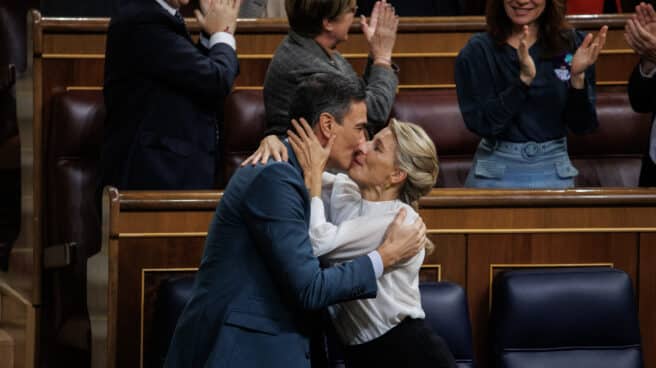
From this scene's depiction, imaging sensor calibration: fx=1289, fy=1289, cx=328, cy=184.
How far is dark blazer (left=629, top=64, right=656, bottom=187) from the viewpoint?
321 centimetres

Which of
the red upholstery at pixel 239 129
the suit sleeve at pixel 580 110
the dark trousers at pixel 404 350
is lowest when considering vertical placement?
the dark trousers at pixel 404 350

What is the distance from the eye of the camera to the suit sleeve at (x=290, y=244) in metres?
2.05

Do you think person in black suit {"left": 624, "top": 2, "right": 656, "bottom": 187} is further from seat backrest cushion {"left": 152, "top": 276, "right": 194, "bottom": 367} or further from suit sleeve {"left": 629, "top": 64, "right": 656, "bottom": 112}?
seat backrest cushion {"left": 152, "top": 276, "right": 194, "bottom": 367}

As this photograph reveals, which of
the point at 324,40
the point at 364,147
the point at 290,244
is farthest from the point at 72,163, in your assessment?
the point at 290,244

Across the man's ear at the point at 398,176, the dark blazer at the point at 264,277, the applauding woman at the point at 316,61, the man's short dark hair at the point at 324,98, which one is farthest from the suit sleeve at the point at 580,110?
the dark blazer at the point at 264,277

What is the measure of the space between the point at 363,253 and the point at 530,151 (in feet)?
3.24

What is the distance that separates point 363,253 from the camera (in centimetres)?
227

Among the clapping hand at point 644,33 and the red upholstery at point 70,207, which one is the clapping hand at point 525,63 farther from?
the red upholstery at point 70,207

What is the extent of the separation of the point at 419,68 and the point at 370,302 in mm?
1695

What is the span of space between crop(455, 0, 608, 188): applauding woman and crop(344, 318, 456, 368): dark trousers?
0.89 meters

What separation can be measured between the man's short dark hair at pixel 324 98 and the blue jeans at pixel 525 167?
989 millimetres

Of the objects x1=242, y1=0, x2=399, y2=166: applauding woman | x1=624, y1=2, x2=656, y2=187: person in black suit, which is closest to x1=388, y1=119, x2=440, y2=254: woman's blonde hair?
x1=242, y1=0, x2=399, y2=166: applauding woman

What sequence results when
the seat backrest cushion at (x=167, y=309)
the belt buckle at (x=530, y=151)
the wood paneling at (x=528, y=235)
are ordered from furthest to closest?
the belt buckle at (x=530, y=151)
the wood paneling at (x=528, y=235)
the seat backrest cushion at (x=167, y=309)

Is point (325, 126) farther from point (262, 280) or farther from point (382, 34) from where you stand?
point (382, 34)
